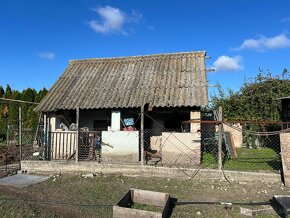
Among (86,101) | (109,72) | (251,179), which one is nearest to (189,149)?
(251,179)

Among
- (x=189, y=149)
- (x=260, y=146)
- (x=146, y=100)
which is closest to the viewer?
(x=189, y=149)

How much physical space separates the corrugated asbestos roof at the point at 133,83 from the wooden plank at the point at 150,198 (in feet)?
15.6

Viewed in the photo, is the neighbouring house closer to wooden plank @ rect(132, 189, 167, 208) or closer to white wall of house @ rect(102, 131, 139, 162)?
white wall of house @ rect(102, 131, 139, 162)

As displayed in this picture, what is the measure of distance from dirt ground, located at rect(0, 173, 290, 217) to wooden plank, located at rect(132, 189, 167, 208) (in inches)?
14.9

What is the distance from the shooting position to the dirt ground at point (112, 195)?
6.69 meters

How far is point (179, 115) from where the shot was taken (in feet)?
42.5

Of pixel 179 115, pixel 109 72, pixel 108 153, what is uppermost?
pixel 109 72

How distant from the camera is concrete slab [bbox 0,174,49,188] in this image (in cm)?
938

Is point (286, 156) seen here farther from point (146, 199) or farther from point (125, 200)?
point (125, 200)

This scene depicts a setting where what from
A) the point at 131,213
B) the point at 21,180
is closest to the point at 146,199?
the point at 131,213

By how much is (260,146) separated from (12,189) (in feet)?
45.0

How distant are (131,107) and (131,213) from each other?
20.2 feet

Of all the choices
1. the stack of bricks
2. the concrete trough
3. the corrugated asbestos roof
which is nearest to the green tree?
the corrugated asbestos roof

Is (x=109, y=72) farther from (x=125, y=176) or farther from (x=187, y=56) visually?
(x=125, y=176)
